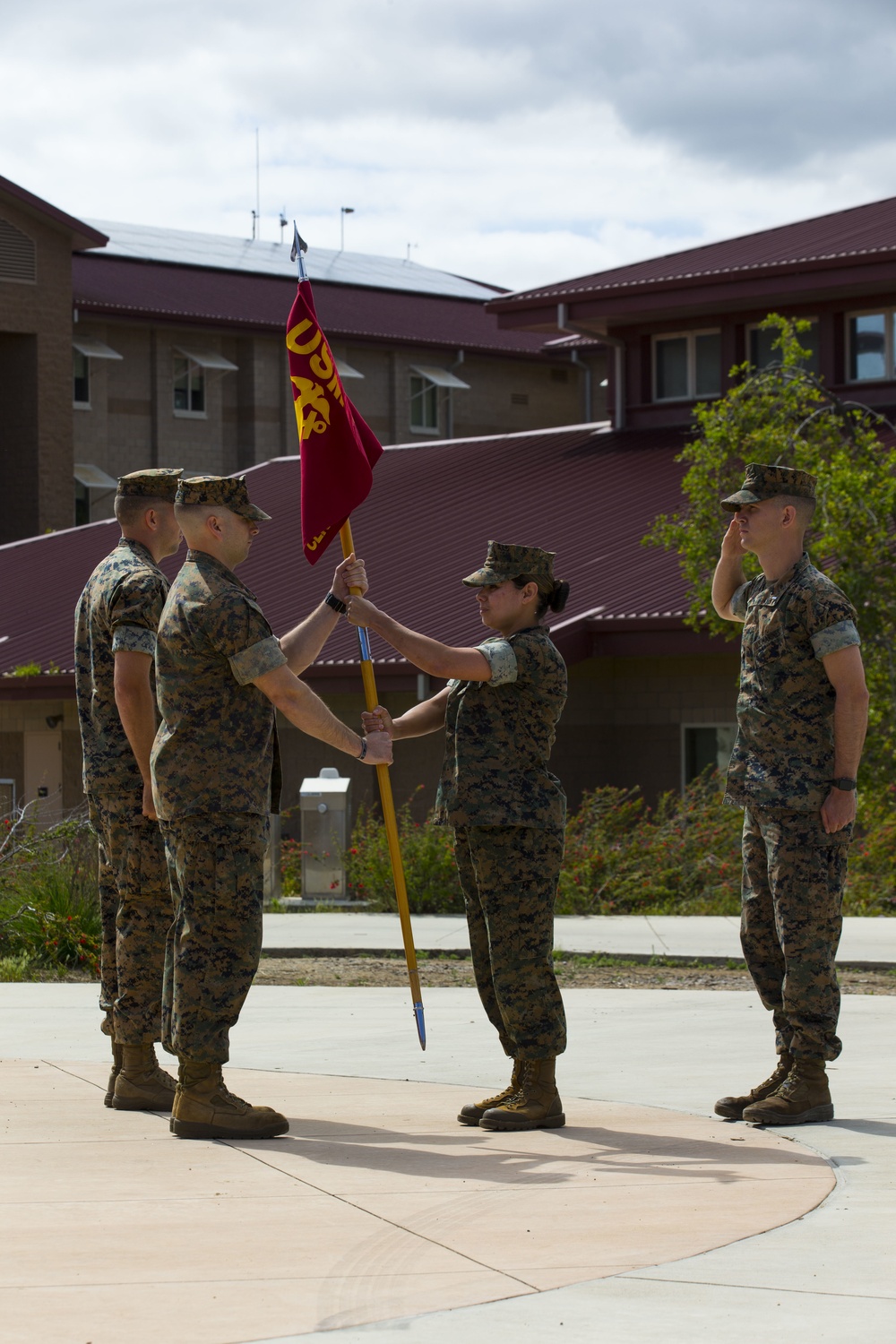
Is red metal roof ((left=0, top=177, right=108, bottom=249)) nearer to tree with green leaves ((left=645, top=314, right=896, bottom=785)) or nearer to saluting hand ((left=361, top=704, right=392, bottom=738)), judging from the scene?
tree with green leaves ((left=645, top=314, right=896, bottom=785))

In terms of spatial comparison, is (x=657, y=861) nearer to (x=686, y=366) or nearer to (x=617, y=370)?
(x=686, y=366)

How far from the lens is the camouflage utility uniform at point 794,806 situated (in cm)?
705

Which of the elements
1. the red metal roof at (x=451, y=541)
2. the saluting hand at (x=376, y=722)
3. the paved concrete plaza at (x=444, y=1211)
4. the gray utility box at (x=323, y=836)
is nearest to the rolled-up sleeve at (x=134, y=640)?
the saluting hand at (x=376, y=722)

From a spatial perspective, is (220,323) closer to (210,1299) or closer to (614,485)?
(614,485)

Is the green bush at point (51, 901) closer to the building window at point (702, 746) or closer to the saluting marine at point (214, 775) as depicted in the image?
the saluting marine at point (214, 775)

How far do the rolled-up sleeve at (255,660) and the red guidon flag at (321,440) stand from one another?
1.32 metres

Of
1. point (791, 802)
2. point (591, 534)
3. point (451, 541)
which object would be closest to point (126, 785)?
point (791, 802)

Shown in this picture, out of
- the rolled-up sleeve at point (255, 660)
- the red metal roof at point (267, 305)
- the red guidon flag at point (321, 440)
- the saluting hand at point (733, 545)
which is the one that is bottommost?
the rolled-up sleeve at point (255, 660)

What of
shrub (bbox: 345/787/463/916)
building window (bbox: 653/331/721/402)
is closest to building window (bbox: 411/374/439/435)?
building window (bbox: 653/331/721/402)

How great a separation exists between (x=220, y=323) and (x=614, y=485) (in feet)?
64.0

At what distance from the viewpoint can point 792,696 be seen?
716 centimetres

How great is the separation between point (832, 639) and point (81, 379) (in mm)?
37377

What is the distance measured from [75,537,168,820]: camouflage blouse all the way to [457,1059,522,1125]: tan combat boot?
66.6 inches

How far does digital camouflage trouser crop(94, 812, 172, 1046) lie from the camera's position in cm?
731
